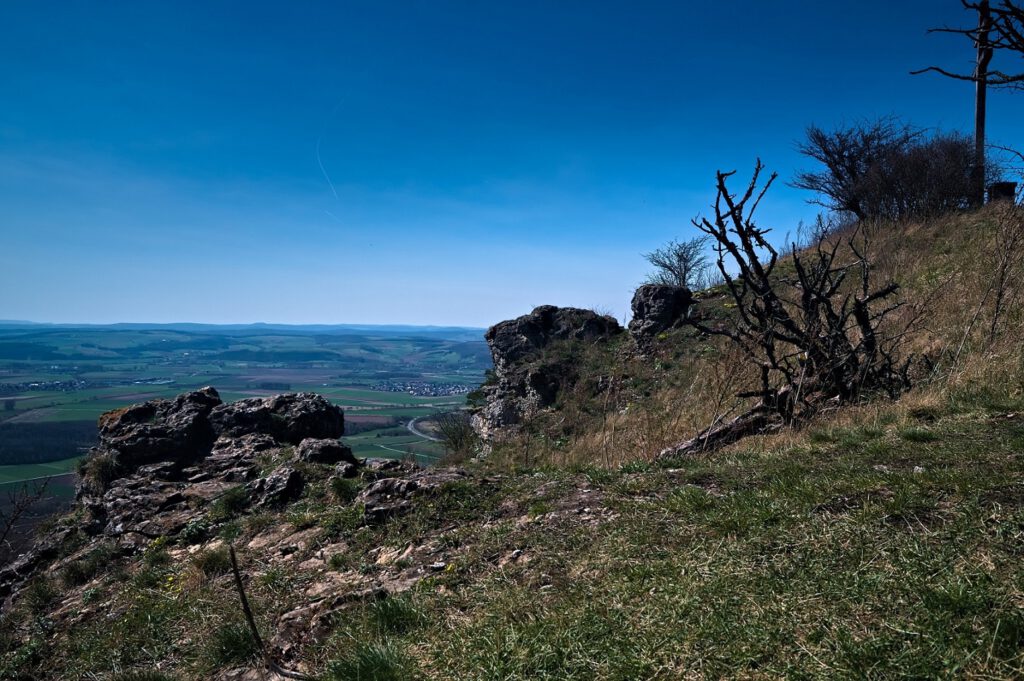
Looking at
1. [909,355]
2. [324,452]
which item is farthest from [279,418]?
[909,355]

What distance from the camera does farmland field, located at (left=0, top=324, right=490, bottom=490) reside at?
2483cm

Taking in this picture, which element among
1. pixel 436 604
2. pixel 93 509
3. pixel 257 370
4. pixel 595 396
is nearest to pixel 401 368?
pixel 257 370

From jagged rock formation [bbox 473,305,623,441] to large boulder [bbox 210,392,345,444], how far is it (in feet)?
18.6

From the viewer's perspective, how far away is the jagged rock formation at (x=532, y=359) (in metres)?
15.7

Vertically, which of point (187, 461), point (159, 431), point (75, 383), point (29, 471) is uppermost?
point (159, 431)

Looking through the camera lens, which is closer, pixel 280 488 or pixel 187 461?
Answer: pixel 280 488

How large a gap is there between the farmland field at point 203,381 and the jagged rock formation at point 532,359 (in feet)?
A: 7.88

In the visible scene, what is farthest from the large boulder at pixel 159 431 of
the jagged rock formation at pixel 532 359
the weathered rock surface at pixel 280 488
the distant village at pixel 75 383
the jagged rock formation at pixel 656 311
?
the distant village at pixel 75 383

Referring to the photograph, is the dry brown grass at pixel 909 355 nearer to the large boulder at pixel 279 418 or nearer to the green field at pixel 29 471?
the large boulder at pixel 279 418

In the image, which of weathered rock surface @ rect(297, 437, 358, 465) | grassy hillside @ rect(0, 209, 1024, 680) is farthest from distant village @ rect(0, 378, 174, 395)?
grassy hillside @ rect(0, 209, 1024, 680)

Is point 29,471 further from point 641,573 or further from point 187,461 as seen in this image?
point 641,573

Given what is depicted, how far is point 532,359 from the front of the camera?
1680 centimetres

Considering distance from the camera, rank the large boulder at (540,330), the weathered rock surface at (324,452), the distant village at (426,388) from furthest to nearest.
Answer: the distant village at (426,388) → the large boulder at (540,330) → the weathered rock surface at (324,452)

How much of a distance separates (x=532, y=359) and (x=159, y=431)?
35.0 ft
